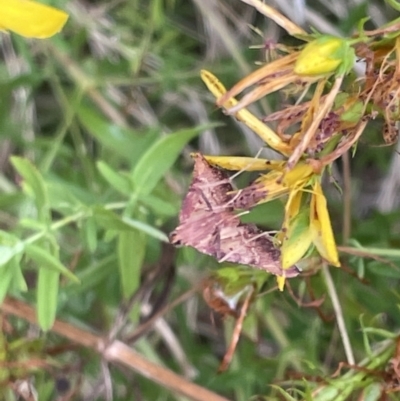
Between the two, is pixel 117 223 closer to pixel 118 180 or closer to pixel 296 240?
pixel 118 180

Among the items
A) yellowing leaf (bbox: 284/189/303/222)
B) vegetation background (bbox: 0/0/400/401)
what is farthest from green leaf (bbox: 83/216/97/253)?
yellowing leaf (bbox: 284/189/303/222)

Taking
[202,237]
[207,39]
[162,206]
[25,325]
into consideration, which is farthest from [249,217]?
[207,39]

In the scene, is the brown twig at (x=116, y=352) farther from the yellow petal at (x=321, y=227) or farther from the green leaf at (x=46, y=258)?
the yellow petal at (x=321, y=227)

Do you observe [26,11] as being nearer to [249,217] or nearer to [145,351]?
[249,217]

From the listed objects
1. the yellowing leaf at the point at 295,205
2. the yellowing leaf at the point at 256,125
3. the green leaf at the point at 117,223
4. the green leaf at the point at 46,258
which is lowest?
the green leaf at the point at 46,258

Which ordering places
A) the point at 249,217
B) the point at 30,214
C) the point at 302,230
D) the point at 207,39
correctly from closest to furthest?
the point at 302,230, the point at 249,217, the point at 30,214, the point at 207,39

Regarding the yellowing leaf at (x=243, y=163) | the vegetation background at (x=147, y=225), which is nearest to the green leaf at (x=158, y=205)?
the vegetation background at (x=147, y=225)

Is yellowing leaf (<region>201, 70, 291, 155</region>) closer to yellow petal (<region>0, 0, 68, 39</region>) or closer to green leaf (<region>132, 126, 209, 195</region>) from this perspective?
yellow petal (<region>0, 0, 68, 39</region>)
